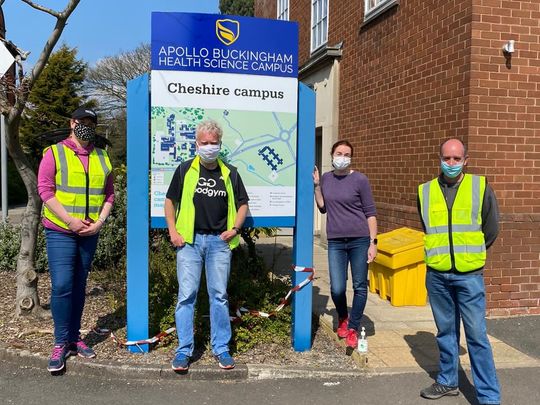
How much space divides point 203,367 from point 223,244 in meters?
0.98

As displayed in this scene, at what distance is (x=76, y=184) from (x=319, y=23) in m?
8.80

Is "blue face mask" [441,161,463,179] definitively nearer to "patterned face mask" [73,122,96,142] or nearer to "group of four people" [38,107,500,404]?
"group of four people" [38,107,500,404]

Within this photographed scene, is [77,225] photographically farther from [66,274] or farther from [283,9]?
[283,9]

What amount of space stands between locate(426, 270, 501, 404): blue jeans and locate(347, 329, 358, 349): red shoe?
95 centimetres

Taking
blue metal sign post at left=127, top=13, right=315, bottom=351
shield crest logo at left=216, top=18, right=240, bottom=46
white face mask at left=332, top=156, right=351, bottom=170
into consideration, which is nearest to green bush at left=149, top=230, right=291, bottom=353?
blue metal sign post at left=127, top=13, right=315, bottom=351

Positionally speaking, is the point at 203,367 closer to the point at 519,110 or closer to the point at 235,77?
the point at 235,77

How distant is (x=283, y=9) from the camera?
14.9 meters

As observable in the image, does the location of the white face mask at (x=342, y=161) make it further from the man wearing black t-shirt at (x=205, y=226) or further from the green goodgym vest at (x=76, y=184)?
the green goodgym vest at (x=76, y=184)

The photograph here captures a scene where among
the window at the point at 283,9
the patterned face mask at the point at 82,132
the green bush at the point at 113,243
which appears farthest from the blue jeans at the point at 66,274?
the window at the point at 283,9

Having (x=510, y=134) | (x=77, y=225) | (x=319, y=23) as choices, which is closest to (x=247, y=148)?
(x=77, y=225)

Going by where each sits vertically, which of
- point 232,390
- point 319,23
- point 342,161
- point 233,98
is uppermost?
point 319,23

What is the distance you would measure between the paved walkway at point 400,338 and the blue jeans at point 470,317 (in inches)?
30.4

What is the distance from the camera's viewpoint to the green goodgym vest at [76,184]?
13.7ft

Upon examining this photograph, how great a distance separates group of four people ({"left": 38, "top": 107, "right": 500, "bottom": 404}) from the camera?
3648 millimetres
